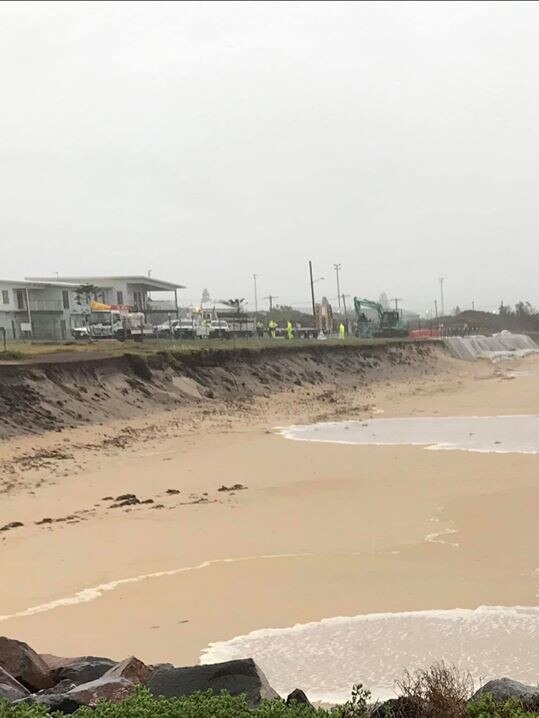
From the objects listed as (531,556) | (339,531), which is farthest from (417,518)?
(531,556)

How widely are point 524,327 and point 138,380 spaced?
350 ft

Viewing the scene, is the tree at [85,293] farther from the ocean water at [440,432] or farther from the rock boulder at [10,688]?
the rock boulder at [10,688]

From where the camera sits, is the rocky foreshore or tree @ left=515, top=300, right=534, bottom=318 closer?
the rocky foreshore

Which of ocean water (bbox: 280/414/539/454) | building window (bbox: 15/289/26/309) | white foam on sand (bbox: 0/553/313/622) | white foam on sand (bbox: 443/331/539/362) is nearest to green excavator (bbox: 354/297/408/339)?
white foam on sand (bbox: 443/331/539/362)

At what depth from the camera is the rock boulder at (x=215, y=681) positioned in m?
4.40

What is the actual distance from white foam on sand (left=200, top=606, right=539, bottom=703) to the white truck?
34.3m

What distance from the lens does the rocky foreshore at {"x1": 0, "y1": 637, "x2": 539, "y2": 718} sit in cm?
424

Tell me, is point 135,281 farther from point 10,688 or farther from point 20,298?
point 10,688

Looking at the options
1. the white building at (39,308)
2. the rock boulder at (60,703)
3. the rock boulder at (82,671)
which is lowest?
the rock boulder at (82,671)

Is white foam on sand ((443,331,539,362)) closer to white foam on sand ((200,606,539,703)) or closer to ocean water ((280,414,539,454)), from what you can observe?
ocean water ((280,414,539,454))

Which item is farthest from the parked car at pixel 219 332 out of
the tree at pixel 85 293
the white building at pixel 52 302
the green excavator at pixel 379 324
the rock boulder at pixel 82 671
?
the rock boulder at pixel 82 671

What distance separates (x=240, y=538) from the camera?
31.3 feet

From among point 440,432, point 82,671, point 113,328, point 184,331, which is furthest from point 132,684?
point 184,331

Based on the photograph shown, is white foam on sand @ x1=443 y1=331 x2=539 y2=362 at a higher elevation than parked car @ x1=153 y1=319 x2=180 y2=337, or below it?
below
